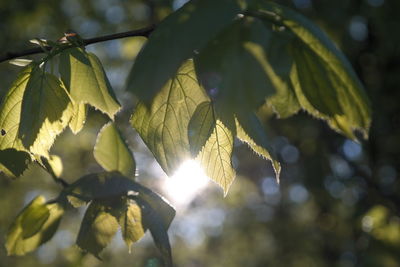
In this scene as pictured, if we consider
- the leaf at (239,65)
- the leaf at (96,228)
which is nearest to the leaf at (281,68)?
the leaf at (239,65)

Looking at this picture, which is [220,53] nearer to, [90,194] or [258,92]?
[258,92]

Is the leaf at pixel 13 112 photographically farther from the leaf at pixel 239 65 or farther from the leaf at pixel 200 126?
the leaf at pixel 239 65

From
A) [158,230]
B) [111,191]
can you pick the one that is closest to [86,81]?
[111,191]

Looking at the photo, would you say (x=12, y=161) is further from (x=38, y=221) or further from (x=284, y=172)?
(x=284, y=172)

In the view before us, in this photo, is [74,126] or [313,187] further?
[313,187]

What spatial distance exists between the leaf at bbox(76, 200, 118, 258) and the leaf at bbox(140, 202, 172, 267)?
0.31ft

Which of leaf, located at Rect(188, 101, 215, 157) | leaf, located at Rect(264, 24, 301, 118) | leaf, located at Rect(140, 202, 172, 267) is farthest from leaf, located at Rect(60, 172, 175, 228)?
leaf, located at Rect(264, 24, 301, 118)

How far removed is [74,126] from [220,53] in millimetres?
582

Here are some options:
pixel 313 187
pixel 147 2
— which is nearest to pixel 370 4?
pixel 313 187

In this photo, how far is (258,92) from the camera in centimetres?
67

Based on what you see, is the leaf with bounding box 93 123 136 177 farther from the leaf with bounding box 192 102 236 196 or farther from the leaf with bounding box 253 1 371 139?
the leaf with bounding box 253 1 371 139

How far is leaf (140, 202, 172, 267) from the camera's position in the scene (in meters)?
1.01

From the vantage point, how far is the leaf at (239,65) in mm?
674

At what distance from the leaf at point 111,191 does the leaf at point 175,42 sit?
363mm
